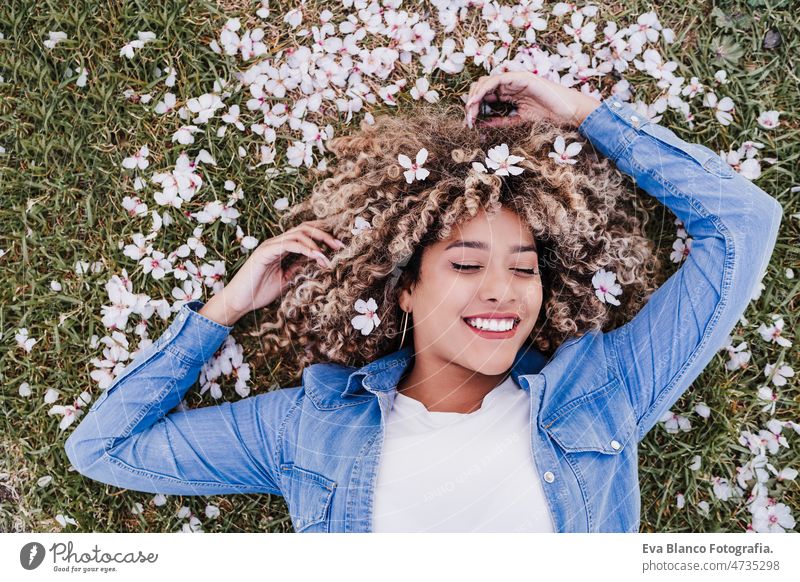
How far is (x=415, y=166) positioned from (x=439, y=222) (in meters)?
0.11

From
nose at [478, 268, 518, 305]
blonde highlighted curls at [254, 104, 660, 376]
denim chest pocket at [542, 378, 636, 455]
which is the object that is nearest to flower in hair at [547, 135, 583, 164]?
blonde highlighted curls at [254, 104, 660, 376]

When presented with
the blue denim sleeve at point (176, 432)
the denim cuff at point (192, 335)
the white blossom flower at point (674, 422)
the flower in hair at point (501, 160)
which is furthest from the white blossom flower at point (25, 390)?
the white blossom flower at point (674, 422)

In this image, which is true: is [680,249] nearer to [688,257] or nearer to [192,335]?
[688,257]

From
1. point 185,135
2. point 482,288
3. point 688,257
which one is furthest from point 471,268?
point 185,135

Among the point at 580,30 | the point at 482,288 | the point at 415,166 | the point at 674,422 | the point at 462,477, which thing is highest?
the point at 580,30

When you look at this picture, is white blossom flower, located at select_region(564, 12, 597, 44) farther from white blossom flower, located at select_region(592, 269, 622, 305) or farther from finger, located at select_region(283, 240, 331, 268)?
finger, located at select_region(283, 240, 331, 268)

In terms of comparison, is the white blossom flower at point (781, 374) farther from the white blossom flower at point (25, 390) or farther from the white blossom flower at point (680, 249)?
the white blossom flower at point (25, 390)

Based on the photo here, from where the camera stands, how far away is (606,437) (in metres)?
1.03

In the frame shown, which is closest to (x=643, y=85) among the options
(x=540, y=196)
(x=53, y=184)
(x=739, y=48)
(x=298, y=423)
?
(x=739, y=48)

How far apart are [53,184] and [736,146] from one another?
1238 mm

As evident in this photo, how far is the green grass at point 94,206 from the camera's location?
119 centimetres

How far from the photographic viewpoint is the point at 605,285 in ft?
3.59

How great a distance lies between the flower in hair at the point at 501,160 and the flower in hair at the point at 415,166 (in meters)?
0.10
